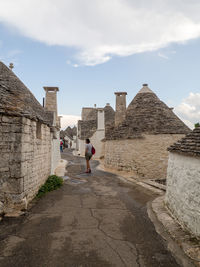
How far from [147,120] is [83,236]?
10.2m

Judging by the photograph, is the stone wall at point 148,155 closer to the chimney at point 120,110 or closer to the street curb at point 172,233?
the chimney at point 120,110

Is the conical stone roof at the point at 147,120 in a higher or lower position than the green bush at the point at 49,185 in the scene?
higher

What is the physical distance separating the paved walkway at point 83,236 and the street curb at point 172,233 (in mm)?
138

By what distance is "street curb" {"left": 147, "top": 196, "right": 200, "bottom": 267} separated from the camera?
116 inches

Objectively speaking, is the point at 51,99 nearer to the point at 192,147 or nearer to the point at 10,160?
the point at 10,160

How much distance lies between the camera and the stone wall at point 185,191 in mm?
3652

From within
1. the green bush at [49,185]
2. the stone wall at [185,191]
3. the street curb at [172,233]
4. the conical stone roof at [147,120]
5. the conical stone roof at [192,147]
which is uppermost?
the conical stone roof at [147,120]

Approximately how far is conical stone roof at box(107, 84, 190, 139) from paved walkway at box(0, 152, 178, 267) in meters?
6.91

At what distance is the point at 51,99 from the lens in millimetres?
12250

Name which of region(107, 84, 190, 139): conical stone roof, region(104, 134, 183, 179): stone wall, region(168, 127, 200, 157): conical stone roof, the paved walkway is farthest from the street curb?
region(107, 84, 190, 139): conical stone roof

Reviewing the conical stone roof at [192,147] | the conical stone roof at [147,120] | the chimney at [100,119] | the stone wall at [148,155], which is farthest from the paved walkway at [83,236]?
the chimney at [100,119]

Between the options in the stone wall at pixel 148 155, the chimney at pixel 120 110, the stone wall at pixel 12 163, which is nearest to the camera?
the stone wall at pixel 12 163

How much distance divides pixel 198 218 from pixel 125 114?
36.6 ft

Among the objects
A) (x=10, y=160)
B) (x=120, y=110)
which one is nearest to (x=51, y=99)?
(x=120, y=110)
